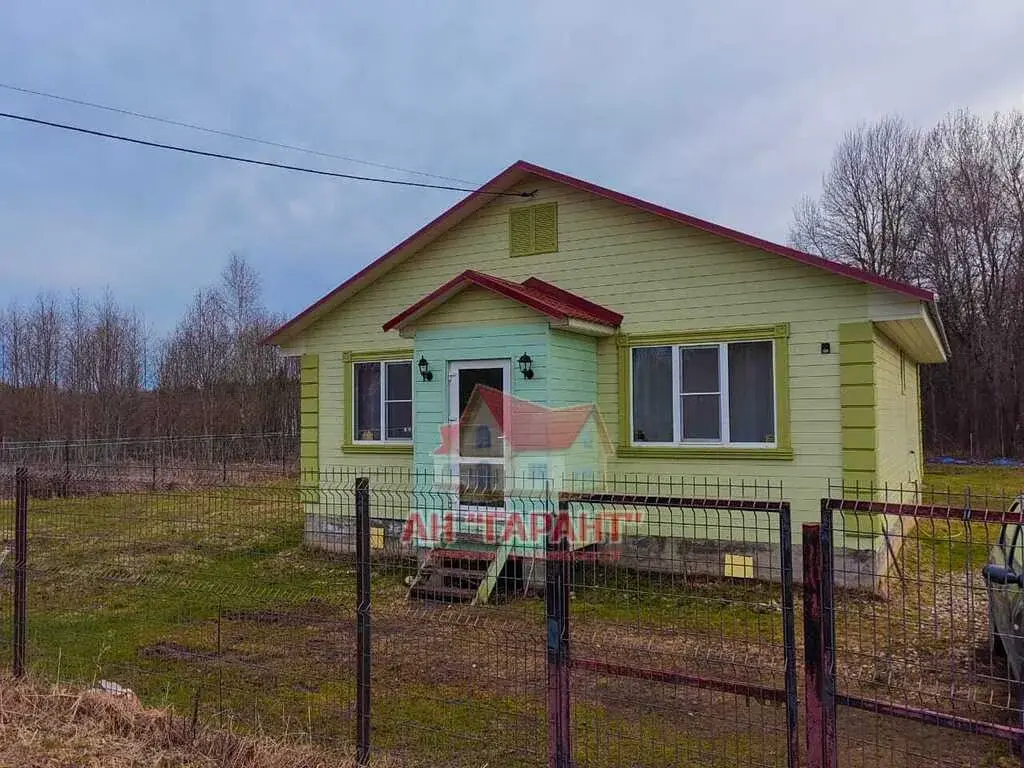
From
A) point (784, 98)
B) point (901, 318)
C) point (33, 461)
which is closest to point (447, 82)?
point (784, 98)

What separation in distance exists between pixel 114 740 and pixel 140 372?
28162 mm

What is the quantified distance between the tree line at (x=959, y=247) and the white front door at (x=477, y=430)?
2306cm

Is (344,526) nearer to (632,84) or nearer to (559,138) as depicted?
(632,84)

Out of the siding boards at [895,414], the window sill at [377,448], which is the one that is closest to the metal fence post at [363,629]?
the siding boards at [895,414]

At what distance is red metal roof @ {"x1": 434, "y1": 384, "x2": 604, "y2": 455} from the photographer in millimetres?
8445

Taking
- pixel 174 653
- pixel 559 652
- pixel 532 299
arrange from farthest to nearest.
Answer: pixel 532 299 < pixel 174 653 < pixel 559 652

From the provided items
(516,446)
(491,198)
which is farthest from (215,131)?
(516,446)

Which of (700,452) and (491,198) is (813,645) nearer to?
(700,452)

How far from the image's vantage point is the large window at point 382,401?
10.5 m

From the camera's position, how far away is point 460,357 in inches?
352

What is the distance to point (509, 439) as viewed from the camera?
8516 millimetres

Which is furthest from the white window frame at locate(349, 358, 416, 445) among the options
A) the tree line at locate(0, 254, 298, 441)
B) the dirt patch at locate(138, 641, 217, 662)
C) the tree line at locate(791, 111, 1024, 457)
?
the tree line at locate(791, 111, 1024, 457)

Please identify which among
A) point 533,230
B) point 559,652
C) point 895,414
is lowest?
point 559,652

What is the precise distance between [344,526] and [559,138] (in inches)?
438
